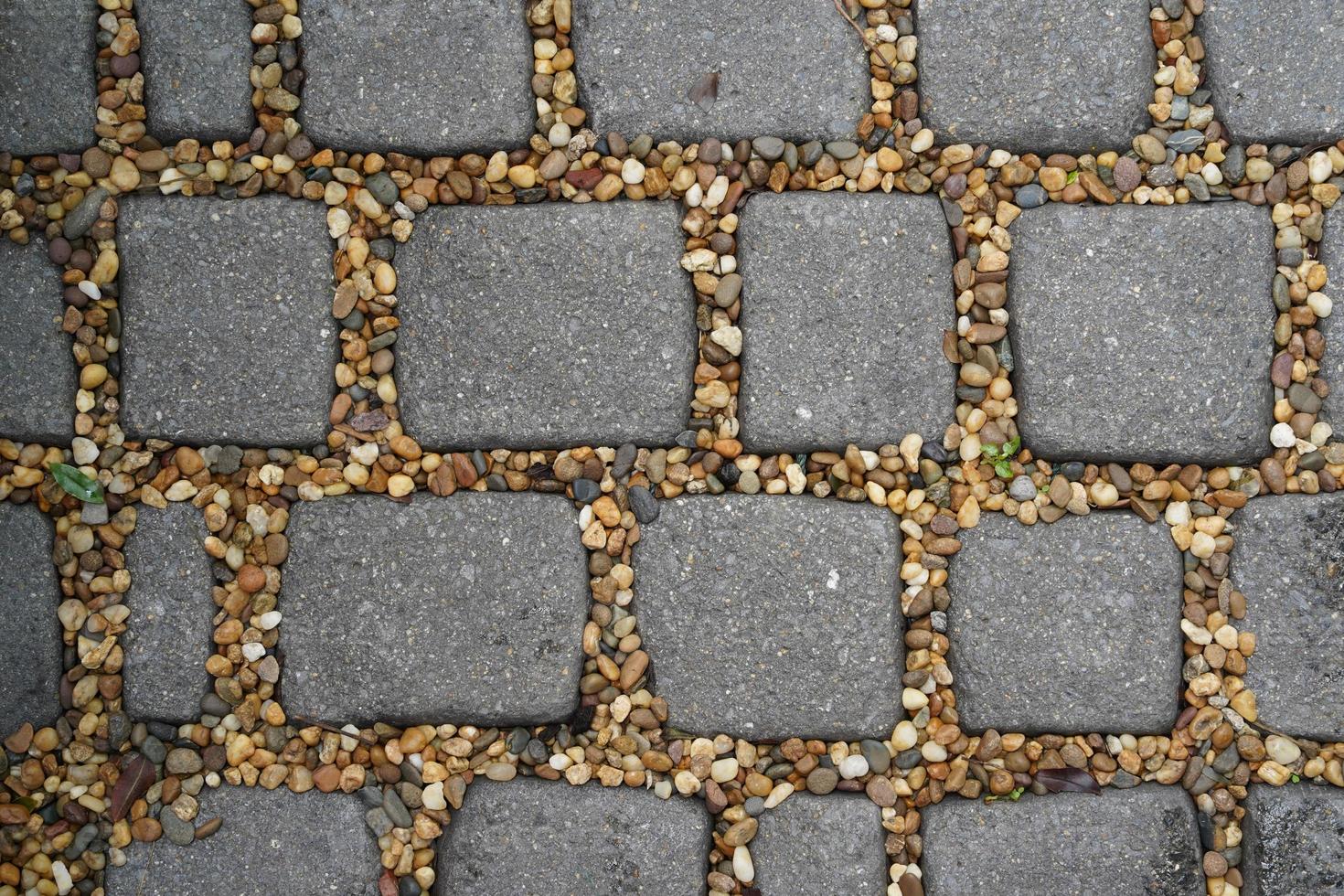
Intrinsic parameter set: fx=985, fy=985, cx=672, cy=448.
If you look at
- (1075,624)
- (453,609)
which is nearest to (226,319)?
(453,609)

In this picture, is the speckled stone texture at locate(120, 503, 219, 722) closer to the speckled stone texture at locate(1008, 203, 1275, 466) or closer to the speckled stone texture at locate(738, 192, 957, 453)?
the speckled stone texture at locate(738, 192, 957, 453)

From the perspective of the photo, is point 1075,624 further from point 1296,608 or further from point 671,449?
point 671,449

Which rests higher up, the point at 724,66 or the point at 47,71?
the point at 724,66

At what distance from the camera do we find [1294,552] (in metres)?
1.72

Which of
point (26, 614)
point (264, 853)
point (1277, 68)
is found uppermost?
point (1277, 68)

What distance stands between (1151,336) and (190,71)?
5.77ft

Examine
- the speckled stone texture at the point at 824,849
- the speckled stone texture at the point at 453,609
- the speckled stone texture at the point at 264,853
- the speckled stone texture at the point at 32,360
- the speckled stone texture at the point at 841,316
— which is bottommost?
the speckled stone texture at the point at 264,853

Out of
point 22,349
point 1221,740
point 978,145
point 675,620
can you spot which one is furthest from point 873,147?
point 22,349

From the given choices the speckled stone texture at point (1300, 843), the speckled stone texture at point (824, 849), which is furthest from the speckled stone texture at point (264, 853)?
the speckled stone texture at point (1300, 843)

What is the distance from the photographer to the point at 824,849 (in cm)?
170

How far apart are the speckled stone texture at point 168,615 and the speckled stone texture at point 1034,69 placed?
60.3 inches

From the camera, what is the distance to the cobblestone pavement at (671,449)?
1.72 metres

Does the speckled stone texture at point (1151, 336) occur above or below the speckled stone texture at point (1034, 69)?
below

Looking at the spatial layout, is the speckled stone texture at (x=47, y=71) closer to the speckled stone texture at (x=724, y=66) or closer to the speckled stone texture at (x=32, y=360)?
the speckled stone texture at (x=32, y=360)
